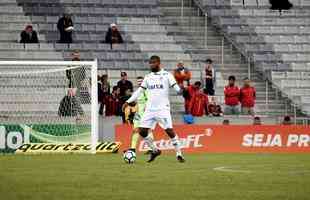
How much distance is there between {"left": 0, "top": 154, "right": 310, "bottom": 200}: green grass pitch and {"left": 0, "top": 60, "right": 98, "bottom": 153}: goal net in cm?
660

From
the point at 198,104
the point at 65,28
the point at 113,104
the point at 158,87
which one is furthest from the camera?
the point at 65,28

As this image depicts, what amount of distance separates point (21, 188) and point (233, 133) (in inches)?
692

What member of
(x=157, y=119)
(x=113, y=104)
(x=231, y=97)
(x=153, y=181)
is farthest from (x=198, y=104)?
(x=153, y=181)

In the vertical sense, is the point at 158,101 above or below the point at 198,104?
above

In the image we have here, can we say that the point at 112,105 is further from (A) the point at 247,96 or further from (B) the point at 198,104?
(A) the point at 247,96

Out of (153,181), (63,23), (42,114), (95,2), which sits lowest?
(153,181)

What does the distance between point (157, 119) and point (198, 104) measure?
10.7 meters

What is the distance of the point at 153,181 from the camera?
1582 centimetres

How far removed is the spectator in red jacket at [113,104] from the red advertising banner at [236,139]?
2267mm

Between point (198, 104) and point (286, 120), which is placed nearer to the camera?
point (286, 120)

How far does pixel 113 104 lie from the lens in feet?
107

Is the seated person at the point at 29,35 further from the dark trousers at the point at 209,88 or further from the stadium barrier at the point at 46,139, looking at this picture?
the stadium barrier at the point at 46,139

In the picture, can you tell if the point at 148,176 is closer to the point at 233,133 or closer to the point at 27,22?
the point at 233,133

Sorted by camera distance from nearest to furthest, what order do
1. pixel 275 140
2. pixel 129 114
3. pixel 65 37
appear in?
pixel 129 114, pixel 275 140, pixel 65 37
